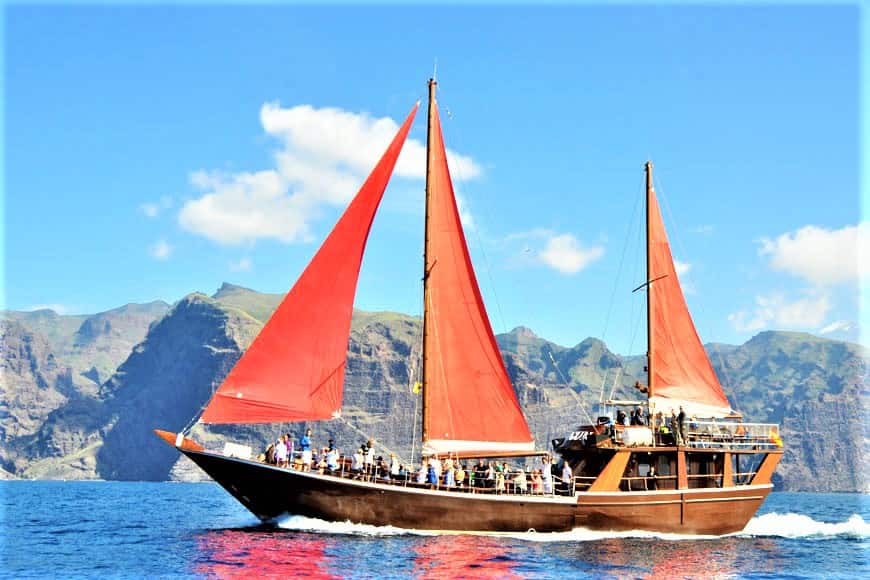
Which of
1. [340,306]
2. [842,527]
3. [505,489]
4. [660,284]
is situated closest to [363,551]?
[505,489]

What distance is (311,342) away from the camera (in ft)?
116

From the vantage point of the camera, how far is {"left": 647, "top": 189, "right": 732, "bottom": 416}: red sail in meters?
42.1

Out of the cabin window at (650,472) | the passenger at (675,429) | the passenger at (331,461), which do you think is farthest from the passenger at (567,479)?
the passenger at (331,461)

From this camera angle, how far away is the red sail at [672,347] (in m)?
42.1

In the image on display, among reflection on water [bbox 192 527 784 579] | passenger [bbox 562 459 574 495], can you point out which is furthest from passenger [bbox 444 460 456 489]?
passenger [bbox 562 459 574 495]

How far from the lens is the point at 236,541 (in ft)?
106

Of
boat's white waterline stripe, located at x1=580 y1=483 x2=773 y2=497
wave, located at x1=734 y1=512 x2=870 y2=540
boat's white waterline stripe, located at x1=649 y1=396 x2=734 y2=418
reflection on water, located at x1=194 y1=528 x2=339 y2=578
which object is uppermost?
boat's white waterline stripe, located at x1=649 y1=396 x2=734 y2=418

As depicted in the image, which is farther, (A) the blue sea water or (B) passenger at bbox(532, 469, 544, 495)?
(B) passenger at bbox(532, 469, 544, 495)

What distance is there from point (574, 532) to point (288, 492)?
456 inches

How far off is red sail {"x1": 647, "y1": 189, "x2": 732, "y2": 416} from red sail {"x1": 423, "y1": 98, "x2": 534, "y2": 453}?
8.25 m

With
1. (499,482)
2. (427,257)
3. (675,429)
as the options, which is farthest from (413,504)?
(675,429)

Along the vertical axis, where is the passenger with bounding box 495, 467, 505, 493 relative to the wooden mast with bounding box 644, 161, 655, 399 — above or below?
below

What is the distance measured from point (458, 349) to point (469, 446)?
13.1 feet

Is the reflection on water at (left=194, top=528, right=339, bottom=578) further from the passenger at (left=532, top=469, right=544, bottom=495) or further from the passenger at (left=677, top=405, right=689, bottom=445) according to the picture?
the passenger at (left=677, top=405, right=689, bottom=445)
